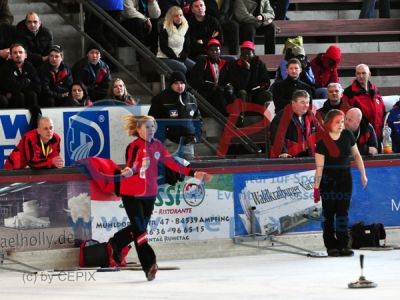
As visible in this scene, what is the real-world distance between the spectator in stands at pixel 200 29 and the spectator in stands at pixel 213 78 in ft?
2.92

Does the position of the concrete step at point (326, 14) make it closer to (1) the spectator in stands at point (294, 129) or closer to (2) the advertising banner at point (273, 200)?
(1) the spectator in stands at point (294, 129)

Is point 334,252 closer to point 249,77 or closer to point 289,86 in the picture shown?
point 289,86

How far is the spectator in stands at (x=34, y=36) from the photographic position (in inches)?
711

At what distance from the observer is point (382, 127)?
18.2m

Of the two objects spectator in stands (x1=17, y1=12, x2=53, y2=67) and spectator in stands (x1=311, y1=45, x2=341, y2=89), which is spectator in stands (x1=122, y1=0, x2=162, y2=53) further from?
spectator in stands (x1=311, y1=45, x2=341, y2=89)

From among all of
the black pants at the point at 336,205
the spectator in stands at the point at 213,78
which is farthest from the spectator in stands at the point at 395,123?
the spectator in stands at the point at 213,78

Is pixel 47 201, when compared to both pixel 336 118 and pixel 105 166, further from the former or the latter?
pixel 336 118

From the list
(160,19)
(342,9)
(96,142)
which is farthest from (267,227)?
(342,9)

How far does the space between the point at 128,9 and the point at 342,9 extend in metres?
6.05

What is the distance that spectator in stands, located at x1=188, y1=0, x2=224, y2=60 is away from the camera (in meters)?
19.7

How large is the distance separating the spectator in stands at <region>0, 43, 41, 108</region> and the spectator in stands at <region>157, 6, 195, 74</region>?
2667mm

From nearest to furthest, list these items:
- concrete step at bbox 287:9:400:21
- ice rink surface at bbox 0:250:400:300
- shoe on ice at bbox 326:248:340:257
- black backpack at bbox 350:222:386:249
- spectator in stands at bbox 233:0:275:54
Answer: ice rink surface at bbox 0:250:400:300 → shoe on ice at bbox 326:248:340:257 → black backpack at bbox 350:222:386:249 → spectator in stands at bbox 233:0:275:54 → concrete step at bbox 287:9:400:21

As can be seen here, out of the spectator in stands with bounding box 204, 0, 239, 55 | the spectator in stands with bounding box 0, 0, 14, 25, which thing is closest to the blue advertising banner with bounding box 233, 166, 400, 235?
the spectator in stands with bounding box 204, 0, 239, 55

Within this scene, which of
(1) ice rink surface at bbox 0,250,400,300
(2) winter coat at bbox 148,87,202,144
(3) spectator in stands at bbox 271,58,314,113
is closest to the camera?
(1) ice rink surface at bbox 0,250,400,300
